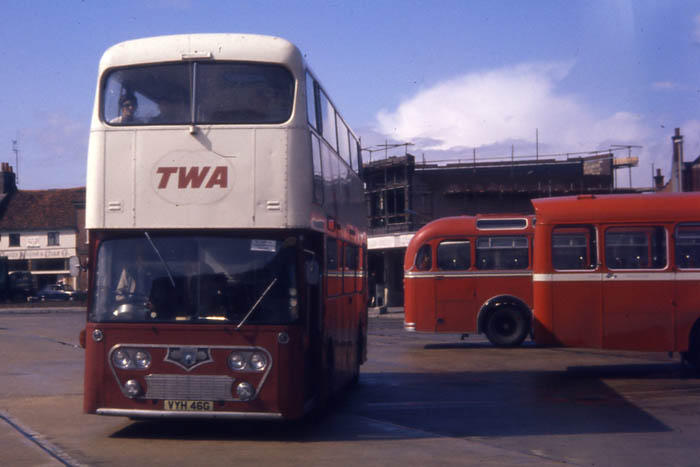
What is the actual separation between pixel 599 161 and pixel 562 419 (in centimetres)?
4472

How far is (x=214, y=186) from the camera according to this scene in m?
9.33

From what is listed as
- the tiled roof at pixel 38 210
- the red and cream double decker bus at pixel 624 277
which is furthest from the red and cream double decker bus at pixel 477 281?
the tiled roof at pixel 38 210

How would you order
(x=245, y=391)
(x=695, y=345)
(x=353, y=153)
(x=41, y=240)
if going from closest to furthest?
(x=245, y=391)
(x=353, y=153)
(x=695, y=345)
(x=41, y=240)

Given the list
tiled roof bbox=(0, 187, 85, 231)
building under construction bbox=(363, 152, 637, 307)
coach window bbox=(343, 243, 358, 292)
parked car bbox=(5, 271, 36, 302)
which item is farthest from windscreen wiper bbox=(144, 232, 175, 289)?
tiled roof bbox=(0, 187, 85, 231)

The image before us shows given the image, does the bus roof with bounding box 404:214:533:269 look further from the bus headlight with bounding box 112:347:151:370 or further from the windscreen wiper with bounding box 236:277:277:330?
the bus headlight with bounding box 112:347:151:370

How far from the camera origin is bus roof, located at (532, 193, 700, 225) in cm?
1598

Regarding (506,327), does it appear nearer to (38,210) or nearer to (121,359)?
(121,359)

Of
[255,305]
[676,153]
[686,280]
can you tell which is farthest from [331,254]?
[676,153]

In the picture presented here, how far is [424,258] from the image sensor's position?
2214 centimetres

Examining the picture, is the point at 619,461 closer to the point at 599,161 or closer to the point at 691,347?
the point at 691,347

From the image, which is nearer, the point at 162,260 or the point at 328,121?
the point at 162,260

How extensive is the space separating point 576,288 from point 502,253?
5.52m

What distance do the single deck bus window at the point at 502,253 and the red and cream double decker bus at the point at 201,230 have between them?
12555 millimetres

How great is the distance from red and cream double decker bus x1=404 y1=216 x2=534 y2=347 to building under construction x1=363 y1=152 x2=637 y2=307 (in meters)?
27.1
